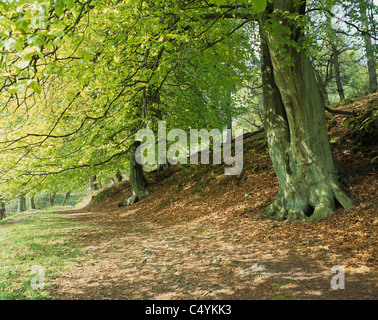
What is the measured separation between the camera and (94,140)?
1159cm

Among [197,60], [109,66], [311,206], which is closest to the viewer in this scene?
[311,206]

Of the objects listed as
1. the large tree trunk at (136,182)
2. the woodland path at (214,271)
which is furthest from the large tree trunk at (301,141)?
the large tree trunk at (136,182)

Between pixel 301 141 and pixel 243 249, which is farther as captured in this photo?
pixel 301 141

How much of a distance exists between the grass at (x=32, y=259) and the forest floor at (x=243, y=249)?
29 cm

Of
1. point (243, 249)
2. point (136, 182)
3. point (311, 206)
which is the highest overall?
point (136, 182)

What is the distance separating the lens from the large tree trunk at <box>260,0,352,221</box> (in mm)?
6551

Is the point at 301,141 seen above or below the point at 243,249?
above

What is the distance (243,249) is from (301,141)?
10.2 feet

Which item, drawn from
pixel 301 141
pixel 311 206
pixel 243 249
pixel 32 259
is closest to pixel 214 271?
pixel 243 249

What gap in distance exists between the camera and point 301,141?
705 cm

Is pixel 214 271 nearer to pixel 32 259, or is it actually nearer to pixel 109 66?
pixel 32 259

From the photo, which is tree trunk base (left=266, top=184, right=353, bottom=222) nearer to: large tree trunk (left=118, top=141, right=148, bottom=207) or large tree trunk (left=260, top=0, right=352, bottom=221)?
large tree trunk (left=260, top=0, right=352, bottom=221)

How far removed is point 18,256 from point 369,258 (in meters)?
7.05

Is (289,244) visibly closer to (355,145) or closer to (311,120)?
(311,120)
